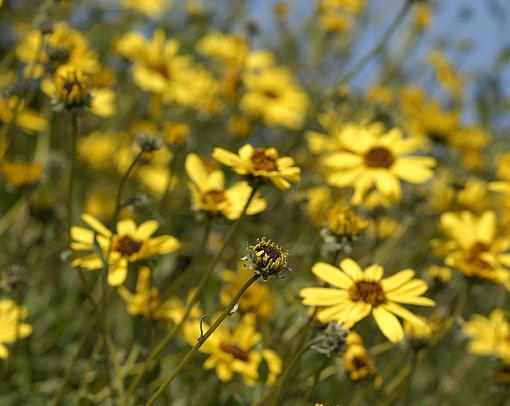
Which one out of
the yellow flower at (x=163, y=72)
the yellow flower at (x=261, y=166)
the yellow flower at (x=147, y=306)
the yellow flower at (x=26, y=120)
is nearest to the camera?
the yellow flower at (x=261, y=166)

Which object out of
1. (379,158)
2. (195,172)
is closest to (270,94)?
(379,158)

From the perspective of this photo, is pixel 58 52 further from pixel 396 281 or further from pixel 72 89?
pixel 396 281

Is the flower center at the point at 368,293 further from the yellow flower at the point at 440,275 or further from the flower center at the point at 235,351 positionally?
the yellow flower at the point at 440,275

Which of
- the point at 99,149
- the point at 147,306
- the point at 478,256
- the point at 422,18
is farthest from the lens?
the point at 422,18

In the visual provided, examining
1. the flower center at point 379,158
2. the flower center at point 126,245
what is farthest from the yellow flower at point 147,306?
the flower center at point 379,158

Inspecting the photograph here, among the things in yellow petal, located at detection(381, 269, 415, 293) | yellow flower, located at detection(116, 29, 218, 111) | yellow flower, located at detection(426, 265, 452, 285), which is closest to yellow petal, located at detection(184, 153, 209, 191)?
yellow petal, located at detection(381, 269, 415, 293)

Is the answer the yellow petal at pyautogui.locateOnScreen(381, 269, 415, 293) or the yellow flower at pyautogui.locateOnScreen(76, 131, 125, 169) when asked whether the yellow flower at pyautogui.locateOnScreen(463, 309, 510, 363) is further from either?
the yellow flower at pyautogui.locateOnScreen(76, 131, 125, 169)

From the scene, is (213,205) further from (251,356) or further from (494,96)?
(494,96)
